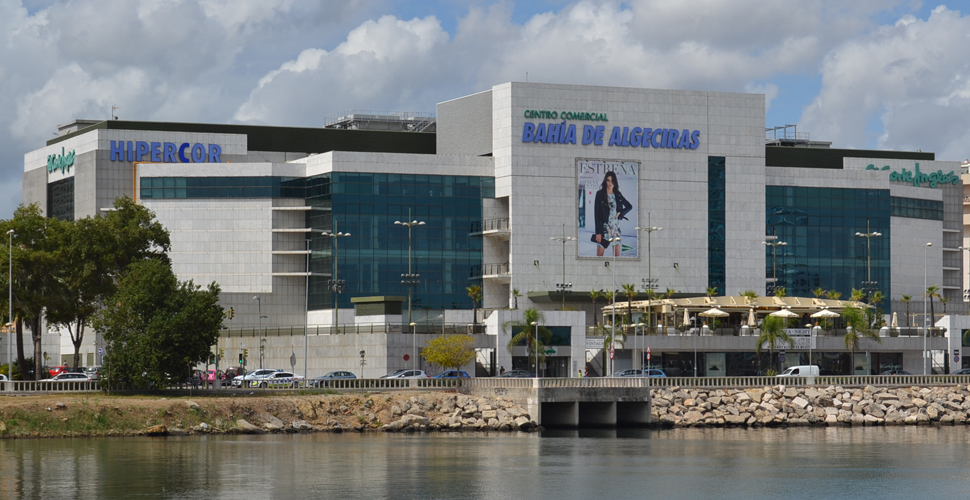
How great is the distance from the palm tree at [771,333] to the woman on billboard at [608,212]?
1045 inches

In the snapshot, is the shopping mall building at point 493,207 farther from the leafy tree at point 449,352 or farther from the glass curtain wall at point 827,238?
the leafy tree at point 449,352

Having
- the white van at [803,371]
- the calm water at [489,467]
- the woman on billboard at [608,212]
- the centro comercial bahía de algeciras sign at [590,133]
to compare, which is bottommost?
the calm water at [489,467]

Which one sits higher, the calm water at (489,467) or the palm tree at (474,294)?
the palm tree at (474,294)

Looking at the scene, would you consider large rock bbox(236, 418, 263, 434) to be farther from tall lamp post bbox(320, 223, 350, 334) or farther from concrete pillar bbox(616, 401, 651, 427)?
tall lamp post bbox(320, 223, 350, 334)

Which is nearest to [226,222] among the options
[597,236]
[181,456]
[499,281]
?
[499,281]

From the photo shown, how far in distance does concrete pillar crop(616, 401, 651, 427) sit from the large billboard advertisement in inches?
1902

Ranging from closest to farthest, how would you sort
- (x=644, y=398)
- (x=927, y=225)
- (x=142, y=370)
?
1. (x=142, y=370)
2. (x=644, y=398)
3. (x=927, y=225)

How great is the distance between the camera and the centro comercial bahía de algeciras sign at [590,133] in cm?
16175

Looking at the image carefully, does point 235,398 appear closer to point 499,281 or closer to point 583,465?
point 583,465

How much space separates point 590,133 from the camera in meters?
163

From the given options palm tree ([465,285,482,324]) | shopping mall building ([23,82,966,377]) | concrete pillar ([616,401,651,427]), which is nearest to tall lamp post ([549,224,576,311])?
shopping mall building ([23,82,966,377])

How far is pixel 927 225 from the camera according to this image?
18650 cm

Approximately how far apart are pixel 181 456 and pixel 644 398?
135 feet

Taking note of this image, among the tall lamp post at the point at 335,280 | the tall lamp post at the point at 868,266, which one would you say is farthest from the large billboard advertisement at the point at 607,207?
the tall lamp post at the point at 868,266
